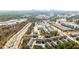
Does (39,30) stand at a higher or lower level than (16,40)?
higher
